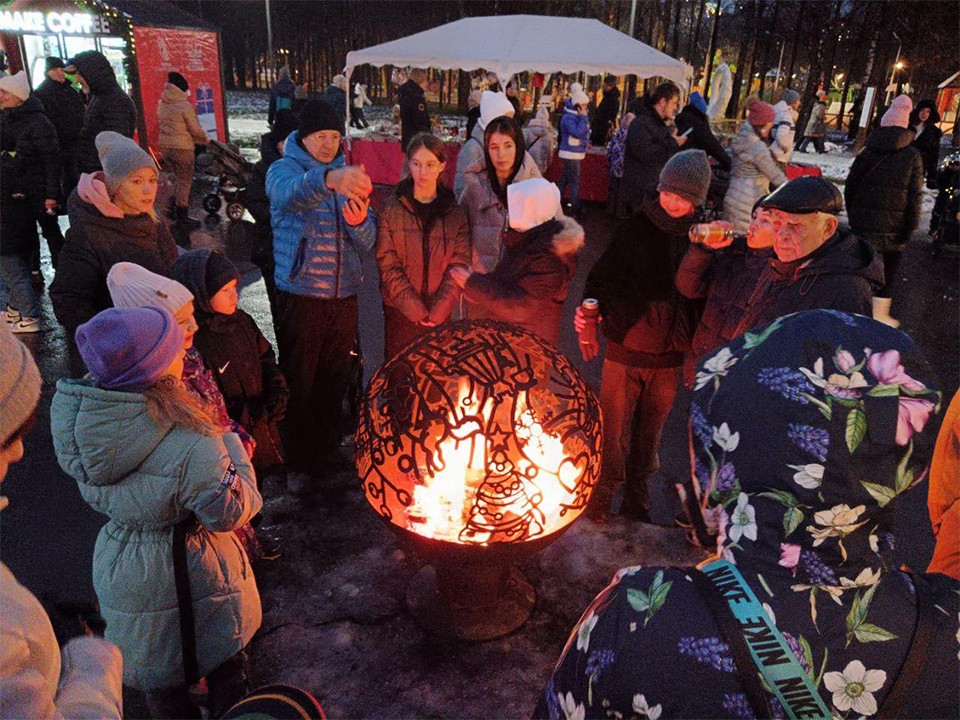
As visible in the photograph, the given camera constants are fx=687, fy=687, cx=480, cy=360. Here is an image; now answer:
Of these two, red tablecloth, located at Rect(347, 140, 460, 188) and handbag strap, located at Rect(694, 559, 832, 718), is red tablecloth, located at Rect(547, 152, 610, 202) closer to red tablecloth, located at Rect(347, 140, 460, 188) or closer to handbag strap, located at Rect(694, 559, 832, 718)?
red tablecloth, located at Rect(347, 140, 460, 188)

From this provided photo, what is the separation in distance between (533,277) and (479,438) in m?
1.37

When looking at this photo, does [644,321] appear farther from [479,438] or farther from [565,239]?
[479,438]

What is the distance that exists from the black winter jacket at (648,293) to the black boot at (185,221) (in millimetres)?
8718

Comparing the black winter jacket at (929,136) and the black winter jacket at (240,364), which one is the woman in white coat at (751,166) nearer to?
the black winter jacket at (929,136)

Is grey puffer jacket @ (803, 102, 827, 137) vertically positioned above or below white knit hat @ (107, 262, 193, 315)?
above

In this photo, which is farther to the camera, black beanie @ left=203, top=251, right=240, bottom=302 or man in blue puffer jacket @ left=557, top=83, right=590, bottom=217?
man in blue puffer jacket @ left=557, top=83, right=590, bottom=217

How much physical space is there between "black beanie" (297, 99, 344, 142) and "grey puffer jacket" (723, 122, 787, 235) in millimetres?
6226

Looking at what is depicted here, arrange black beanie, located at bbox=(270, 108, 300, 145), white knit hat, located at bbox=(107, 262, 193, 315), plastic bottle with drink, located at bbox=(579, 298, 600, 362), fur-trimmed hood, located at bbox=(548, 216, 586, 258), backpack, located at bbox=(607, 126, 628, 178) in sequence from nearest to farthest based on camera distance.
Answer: white knit hat, located at bbox=(107, 262, 193, 315) → fur-trimmed hood, located at bbox=(548, 216, 586, 258) → plastic bottle with drink, located at bbox=(579, 298, 600, 362) → black beanie, located at bbox=(270, 108, 300, 145) → backpack, located at bbox=(607, 126, 628, 178)

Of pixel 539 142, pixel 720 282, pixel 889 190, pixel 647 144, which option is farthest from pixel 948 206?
pixel 720 282

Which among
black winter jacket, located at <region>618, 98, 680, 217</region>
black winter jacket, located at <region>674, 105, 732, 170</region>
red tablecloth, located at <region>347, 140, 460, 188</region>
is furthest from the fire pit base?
red tablecloth, located at <region>347, 140, 460, 188</region>

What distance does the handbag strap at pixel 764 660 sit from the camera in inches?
46.6

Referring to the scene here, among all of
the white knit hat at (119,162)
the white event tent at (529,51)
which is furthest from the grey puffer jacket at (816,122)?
the white knit hat at (119,162)

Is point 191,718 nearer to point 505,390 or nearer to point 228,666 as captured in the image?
point 228,666

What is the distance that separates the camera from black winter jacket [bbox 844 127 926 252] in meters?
6.98
